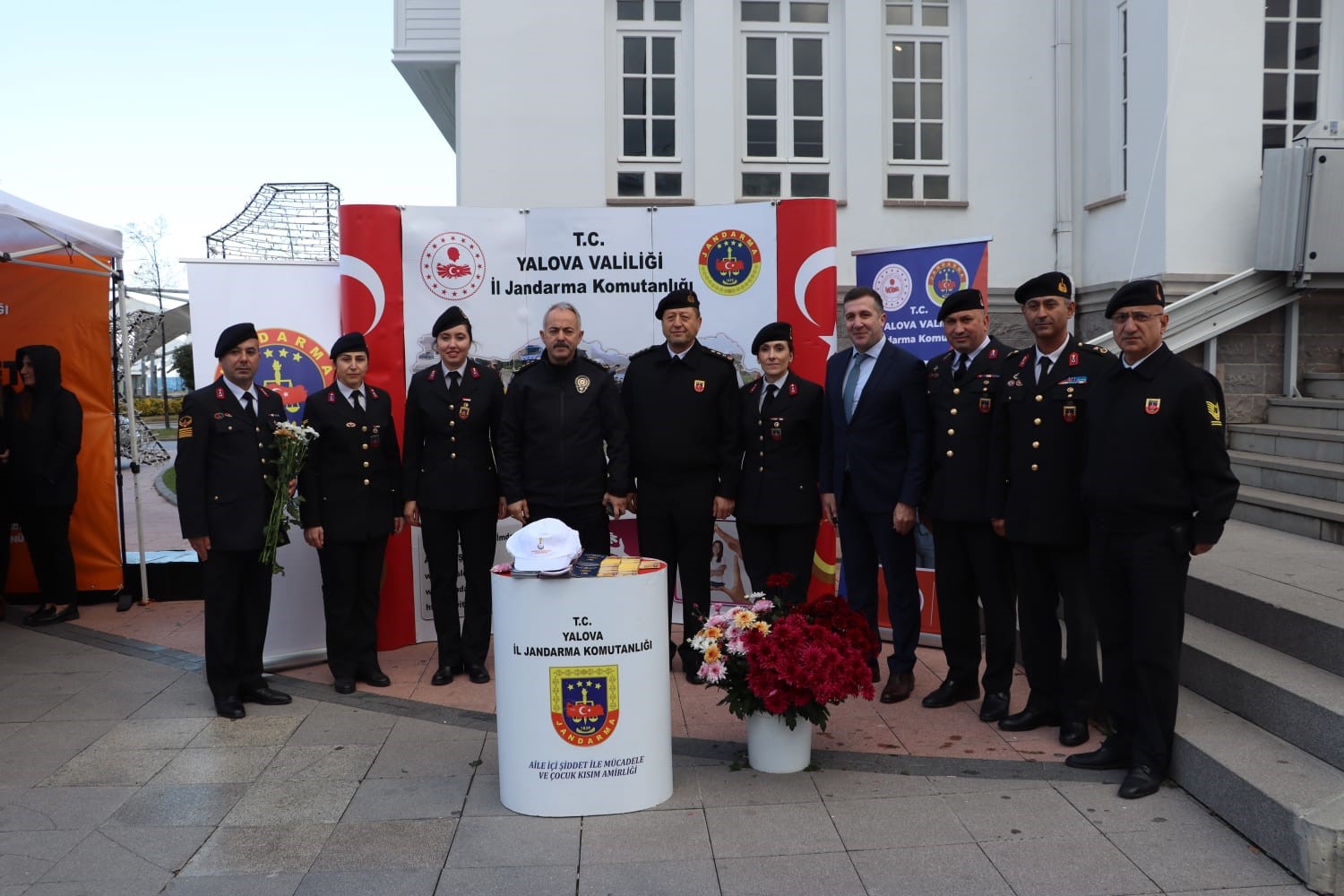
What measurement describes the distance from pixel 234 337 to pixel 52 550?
11.5 feet

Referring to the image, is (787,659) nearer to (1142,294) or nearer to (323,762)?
(1142,294)

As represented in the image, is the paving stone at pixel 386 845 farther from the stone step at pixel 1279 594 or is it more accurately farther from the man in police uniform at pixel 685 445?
the stone step at pixel 1279 594

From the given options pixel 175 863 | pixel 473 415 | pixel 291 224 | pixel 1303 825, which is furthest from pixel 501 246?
pixel 291 224

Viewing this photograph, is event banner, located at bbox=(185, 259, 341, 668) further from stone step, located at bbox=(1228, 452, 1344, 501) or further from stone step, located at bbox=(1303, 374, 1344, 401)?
stone step, located at bbox=(1303, 374, 1344, 401)

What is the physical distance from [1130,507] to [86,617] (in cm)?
720

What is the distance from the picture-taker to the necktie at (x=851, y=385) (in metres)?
5.52

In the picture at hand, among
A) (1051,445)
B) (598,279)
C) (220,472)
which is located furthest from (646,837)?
(598,279)

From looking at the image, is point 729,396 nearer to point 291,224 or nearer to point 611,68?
point 611,68

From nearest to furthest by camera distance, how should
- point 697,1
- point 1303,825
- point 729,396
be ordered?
1. point 1303,825
2. point 729,396
3. point 697,1

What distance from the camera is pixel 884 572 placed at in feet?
18.2

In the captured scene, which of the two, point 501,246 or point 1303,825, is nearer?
point 1303,825

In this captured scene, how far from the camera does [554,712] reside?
4.09 metres

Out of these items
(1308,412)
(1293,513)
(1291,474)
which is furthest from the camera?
(1308,412)

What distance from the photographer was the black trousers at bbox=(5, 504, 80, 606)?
7.90m
